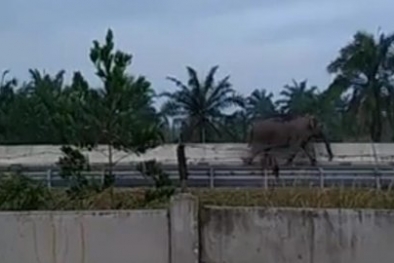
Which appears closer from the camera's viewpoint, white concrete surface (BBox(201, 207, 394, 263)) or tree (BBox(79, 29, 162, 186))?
white concrete surface (BBox(201, 207, 394, 263))

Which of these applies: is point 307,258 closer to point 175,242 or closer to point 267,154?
point 175,242

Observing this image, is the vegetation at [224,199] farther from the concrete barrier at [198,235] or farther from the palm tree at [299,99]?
the palm tree at [299,99]

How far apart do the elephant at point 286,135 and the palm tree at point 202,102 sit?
39.2 feet

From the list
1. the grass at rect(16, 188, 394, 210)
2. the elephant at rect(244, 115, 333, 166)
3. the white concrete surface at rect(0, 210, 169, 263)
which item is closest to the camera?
the white concrete surface at rect(0, 210, 169, 263)

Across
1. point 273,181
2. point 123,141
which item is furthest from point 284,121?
point 123,141

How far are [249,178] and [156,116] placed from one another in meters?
10.2

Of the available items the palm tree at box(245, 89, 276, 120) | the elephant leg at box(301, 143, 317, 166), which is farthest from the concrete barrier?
the palm tree at box(245, 89, 276, 120)

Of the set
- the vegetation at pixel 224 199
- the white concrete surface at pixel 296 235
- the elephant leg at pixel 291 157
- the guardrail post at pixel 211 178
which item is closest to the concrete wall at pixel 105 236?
the white concrete surface at pixel 296 235

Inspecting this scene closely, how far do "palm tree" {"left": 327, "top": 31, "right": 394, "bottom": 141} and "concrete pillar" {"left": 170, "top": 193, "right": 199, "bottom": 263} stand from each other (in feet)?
92.1

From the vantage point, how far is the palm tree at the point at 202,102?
36.5 meters

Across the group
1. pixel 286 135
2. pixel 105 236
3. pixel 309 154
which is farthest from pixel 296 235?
pixel 286 135

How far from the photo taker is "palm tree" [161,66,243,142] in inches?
1436

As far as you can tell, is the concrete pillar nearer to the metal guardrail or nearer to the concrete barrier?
the concrete barrier

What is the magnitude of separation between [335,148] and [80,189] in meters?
15.7
